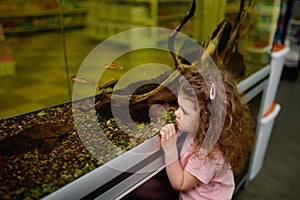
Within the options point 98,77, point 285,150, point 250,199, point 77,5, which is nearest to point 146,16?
point 77,5

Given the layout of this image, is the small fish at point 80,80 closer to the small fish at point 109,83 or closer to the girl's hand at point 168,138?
the small fish at point 109,83

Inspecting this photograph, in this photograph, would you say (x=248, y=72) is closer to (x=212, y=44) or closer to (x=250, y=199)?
(x=212, y=44)

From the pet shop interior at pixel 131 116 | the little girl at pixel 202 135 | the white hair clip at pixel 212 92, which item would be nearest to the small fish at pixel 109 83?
the pet shop interior at pixel 131 116

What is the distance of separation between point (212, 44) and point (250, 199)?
1.20 meters

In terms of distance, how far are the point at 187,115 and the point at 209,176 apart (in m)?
0.23

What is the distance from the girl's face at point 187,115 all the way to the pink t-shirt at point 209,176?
103mm

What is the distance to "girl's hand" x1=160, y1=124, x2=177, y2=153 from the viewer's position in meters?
0.97

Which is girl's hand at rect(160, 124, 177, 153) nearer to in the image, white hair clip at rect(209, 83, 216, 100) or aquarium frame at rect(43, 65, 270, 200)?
aquarium frame at rect(43, 65, 270, 200)

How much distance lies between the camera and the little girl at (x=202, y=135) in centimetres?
96

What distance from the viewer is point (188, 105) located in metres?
0.96

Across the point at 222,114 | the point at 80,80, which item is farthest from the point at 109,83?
the point at 222,114

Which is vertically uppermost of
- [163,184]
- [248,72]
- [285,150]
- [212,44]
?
[212,44]

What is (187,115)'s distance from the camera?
97 cm

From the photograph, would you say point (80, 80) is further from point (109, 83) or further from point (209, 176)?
point (209, 176)
